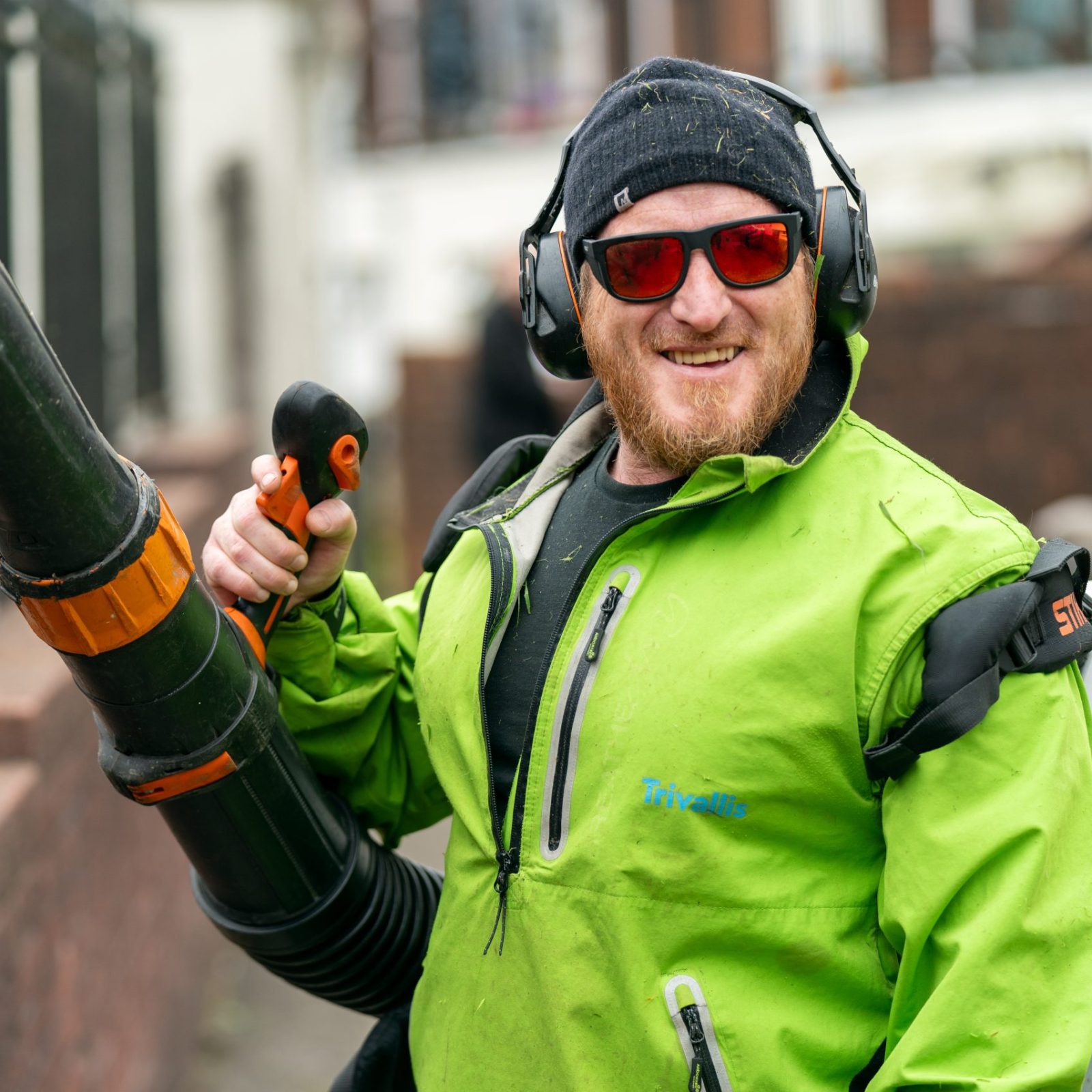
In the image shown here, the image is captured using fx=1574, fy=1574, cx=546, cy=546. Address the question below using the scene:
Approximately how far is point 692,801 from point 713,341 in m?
0.60

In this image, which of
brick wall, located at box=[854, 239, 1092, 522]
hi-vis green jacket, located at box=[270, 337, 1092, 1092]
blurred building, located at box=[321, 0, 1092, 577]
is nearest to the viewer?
hi-vis green jacket, located at box=[270, 337, 1092, 1092]

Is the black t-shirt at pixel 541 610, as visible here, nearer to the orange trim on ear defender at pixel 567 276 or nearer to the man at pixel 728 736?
the man at pixel 728 736

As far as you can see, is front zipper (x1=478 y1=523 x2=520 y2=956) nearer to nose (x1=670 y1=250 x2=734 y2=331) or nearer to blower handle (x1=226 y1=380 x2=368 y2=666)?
blower handle (x1=226 y1=380 x2=368 y2=666)

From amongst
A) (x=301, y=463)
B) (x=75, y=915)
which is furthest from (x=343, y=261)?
(x=301, y=463)

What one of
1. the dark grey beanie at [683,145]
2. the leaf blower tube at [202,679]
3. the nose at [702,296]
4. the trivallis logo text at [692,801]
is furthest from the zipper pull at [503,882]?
the dark grey beanie at [683,145]

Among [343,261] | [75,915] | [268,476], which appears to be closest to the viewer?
[268,476]

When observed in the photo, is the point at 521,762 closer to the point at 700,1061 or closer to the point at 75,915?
the point at 700,1061

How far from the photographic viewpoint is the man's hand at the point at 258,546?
7.49 feet

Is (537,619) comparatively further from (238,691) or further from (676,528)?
(238,691)

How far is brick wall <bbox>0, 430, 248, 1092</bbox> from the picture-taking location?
3.21m

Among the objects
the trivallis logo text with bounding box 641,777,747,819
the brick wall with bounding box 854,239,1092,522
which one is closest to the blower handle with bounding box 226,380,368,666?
the trivallis logo text with bounding box 641,777,747,819

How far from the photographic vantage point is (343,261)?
1702 cm

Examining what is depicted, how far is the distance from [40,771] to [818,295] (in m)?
2.19

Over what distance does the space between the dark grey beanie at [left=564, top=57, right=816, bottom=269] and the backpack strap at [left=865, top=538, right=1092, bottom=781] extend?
604 mm
